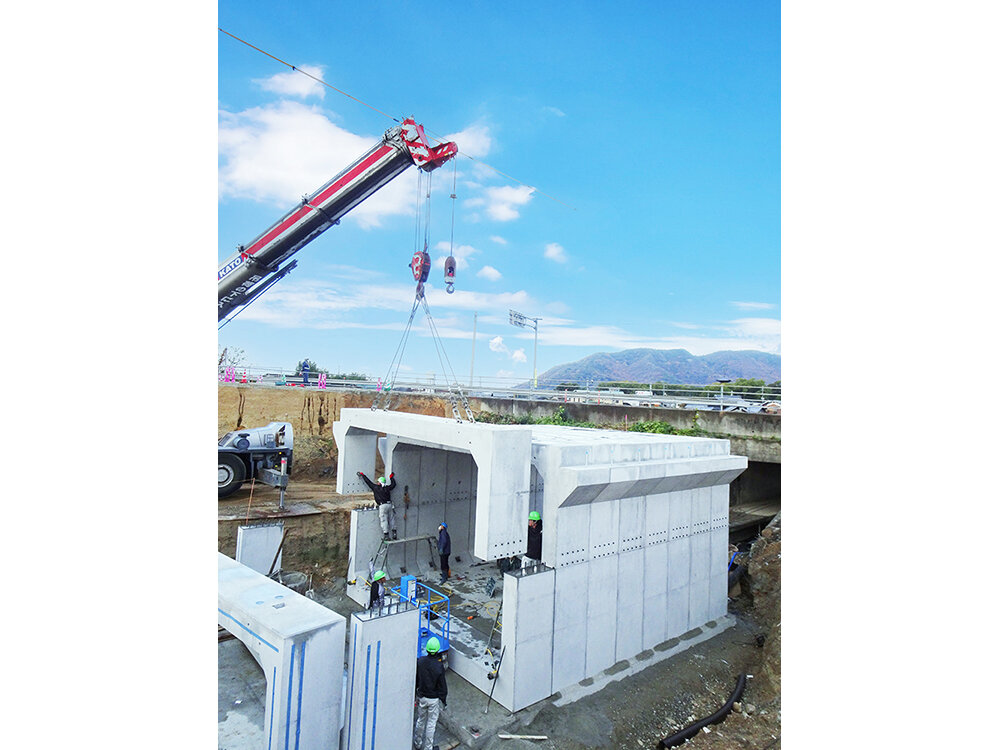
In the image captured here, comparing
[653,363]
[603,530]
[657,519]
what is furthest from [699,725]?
[653,363]

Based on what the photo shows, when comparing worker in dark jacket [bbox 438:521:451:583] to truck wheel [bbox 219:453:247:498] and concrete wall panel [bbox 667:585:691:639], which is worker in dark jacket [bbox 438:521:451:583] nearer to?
concrete wall panel [bbox 667:585:691:639]

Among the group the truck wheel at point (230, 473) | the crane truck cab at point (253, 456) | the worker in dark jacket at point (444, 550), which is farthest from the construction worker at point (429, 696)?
the truck wheel at point (230, 473)

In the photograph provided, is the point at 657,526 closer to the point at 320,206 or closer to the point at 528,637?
the point at 528,637

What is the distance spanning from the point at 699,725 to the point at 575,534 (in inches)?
133

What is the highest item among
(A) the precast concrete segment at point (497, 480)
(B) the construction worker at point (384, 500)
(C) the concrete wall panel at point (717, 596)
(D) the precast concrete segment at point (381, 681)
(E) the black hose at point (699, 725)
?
(A) the precast concrete segment at point (497, 480)

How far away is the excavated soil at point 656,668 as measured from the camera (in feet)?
27.2

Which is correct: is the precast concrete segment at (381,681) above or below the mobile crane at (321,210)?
below

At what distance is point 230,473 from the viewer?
1791 cm

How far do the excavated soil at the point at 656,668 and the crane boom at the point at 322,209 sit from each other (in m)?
6.93

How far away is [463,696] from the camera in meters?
9.14

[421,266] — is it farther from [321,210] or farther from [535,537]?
[535,537]

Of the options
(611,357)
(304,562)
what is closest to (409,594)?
(304,562)

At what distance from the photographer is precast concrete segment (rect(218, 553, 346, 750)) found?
6016mm

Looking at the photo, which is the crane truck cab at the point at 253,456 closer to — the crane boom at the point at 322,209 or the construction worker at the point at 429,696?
the crane boom at the point at 322,209
